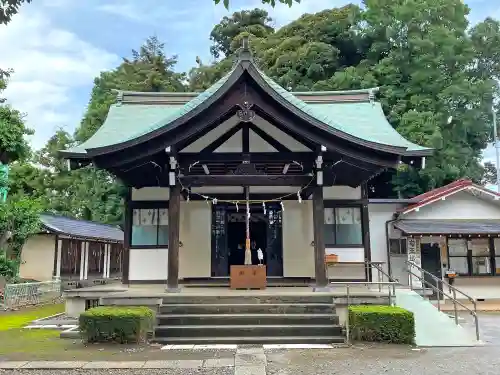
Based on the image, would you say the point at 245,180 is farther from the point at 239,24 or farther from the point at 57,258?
the point at 239,24

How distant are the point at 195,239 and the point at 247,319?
472 centimetres

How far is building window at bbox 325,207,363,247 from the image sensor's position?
12961mm

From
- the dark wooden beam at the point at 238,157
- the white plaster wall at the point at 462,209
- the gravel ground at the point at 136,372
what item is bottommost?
the gravel ground at the point at 136,372

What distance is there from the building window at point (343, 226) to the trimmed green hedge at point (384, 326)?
4902 millimetres

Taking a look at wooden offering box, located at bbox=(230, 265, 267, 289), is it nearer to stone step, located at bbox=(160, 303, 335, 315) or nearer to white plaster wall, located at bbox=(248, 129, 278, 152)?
stone step, located at bbox=(160, 303, 335, 315)

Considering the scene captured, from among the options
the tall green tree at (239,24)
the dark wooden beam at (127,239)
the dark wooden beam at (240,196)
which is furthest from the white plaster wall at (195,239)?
the tall green tree at (239,24)

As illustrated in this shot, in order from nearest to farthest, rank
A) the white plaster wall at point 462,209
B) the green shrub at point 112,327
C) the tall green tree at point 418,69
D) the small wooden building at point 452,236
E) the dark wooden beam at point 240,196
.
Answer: the green shrub at point 112,327, the dark wooden beam at point 240,196, the small wooden building at point 452,236, the white plaster wall at point 462,209, the tall green tree at point 418,69

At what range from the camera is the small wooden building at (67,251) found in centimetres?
1972

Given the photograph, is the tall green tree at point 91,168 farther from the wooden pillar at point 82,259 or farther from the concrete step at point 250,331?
the concrete step at point 250,331

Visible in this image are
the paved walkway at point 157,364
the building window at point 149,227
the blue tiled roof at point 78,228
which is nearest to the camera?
the paved walkway at point 157,364

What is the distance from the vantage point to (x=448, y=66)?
26.0 m

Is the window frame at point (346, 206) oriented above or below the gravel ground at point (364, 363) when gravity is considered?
above

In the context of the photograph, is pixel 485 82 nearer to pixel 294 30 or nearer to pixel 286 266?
pixel 294 30

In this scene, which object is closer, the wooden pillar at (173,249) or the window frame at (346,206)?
the wooden pillar at (173,249)
